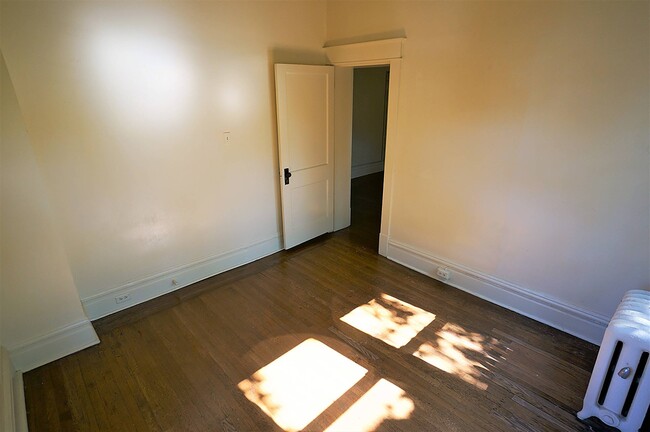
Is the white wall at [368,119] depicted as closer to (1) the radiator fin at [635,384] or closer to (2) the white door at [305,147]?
(2) the white door at [305,147]

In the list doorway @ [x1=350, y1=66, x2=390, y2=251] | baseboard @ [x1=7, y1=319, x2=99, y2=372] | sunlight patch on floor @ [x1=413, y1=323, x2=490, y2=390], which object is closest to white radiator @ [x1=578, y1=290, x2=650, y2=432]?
sunlight patch on floor @ [x1=413, y1=323, x2=490, y2=390]

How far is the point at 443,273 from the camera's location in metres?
3.25

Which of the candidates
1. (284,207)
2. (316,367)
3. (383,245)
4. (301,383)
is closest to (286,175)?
(284,207)

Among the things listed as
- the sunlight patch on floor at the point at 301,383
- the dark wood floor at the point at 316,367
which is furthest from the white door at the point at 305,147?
the sunlight patch on floor at the point at 301,383

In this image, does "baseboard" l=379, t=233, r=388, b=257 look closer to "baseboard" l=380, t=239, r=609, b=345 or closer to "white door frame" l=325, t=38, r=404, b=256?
"white door frame" l=325, t=38, r=404, b=256

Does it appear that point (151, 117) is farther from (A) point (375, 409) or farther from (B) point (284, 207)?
(A) point (375, 409)

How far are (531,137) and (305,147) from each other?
86.3 inches

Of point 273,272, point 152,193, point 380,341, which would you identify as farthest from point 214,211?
point 380,341

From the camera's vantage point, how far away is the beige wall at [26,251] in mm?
1942

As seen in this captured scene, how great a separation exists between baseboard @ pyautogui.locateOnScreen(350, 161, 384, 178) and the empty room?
11.4 feet

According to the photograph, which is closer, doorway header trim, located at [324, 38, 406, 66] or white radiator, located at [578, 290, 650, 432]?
white radiator, located at [578, 290, 650, 432]

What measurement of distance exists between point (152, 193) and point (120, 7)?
4.57ft

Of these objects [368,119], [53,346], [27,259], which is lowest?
[53,346]

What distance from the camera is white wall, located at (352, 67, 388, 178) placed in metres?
6.66
